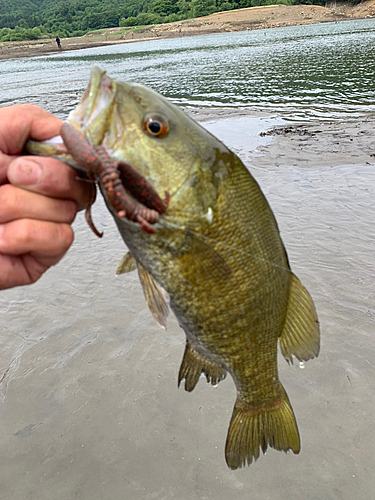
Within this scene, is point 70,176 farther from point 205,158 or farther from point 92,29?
point 92,29

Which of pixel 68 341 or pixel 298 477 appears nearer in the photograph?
pixel 298 477

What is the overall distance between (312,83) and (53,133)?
22417 mm

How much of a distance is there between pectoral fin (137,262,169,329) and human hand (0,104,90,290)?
1.46 ft

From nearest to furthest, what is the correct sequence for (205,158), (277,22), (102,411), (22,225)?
(22,225)
(205,158)
(102,411)
(277,22)

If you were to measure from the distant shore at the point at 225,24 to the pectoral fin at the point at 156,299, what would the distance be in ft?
317

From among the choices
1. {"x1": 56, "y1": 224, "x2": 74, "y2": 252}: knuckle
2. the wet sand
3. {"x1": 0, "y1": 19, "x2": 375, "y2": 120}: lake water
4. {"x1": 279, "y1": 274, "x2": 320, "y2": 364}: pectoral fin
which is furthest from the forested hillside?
{"x1": 279, "y1": 274, "x2": 320, "y2": 364}: pectoral fin

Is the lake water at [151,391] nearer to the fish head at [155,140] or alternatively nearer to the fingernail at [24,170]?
the fish head at [155,140]

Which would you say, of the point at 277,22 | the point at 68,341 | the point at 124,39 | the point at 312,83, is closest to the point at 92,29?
the point at 124,39

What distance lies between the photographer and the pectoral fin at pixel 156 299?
6.75 ft

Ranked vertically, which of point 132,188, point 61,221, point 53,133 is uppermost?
point 53,133

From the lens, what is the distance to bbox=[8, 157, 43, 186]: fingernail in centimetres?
180

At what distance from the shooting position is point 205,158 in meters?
2.03

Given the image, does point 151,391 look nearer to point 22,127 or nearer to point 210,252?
point 210,252

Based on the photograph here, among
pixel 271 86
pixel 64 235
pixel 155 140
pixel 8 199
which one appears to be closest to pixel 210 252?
pixel 155 140
